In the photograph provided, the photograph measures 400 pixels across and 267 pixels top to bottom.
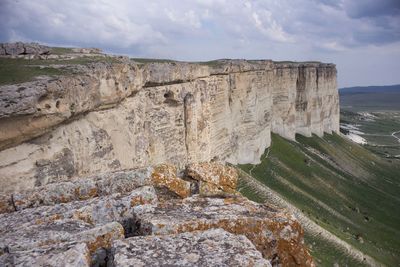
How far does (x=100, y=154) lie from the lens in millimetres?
12680

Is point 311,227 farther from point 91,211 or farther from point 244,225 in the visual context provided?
point 91,211

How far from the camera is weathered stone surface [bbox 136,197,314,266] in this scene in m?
4.79

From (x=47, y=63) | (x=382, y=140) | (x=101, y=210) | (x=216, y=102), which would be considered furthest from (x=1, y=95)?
(x=382, y=140)

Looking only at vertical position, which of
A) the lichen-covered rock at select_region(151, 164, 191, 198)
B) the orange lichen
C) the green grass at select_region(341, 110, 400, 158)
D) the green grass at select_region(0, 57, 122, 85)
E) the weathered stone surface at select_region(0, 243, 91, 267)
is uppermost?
the green grass at select_region(0, 57, 122, 85)

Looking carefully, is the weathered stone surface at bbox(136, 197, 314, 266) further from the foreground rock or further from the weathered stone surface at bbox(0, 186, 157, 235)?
the foreground rock

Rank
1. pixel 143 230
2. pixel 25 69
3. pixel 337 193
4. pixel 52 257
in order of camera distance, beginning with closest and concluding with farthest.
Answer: pixel 52 257 → pixel 143 230 → pixel 25 69 → pixel 337 193

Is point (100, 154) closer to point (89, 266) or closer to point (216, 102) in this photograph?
point (89, 266)

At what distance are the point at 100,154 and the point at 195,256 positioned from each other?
30.1ft

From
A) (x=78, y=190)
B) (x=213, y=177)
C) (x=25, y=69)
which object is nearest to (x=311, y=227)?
(x=25, y=69)

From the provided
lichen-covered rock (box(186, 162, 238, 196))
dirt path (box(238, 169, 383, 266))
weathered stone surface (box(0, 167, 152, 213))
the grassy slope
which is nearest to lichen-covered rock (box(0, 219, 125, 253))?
weathered stone surface (box(0, 167, 152, 213))

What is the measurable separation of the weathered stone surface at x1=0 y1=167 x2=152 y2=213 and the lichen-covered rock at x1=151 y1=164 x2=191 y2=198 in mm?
110

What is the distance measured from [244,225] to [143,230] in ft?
3.90

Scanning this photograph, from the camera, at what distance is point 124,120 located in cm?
1452

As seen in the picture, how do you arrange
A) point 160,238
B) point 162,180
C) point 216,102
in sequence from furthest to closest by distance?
1. point 216,102
2. point 162,180
3. point 160,238
